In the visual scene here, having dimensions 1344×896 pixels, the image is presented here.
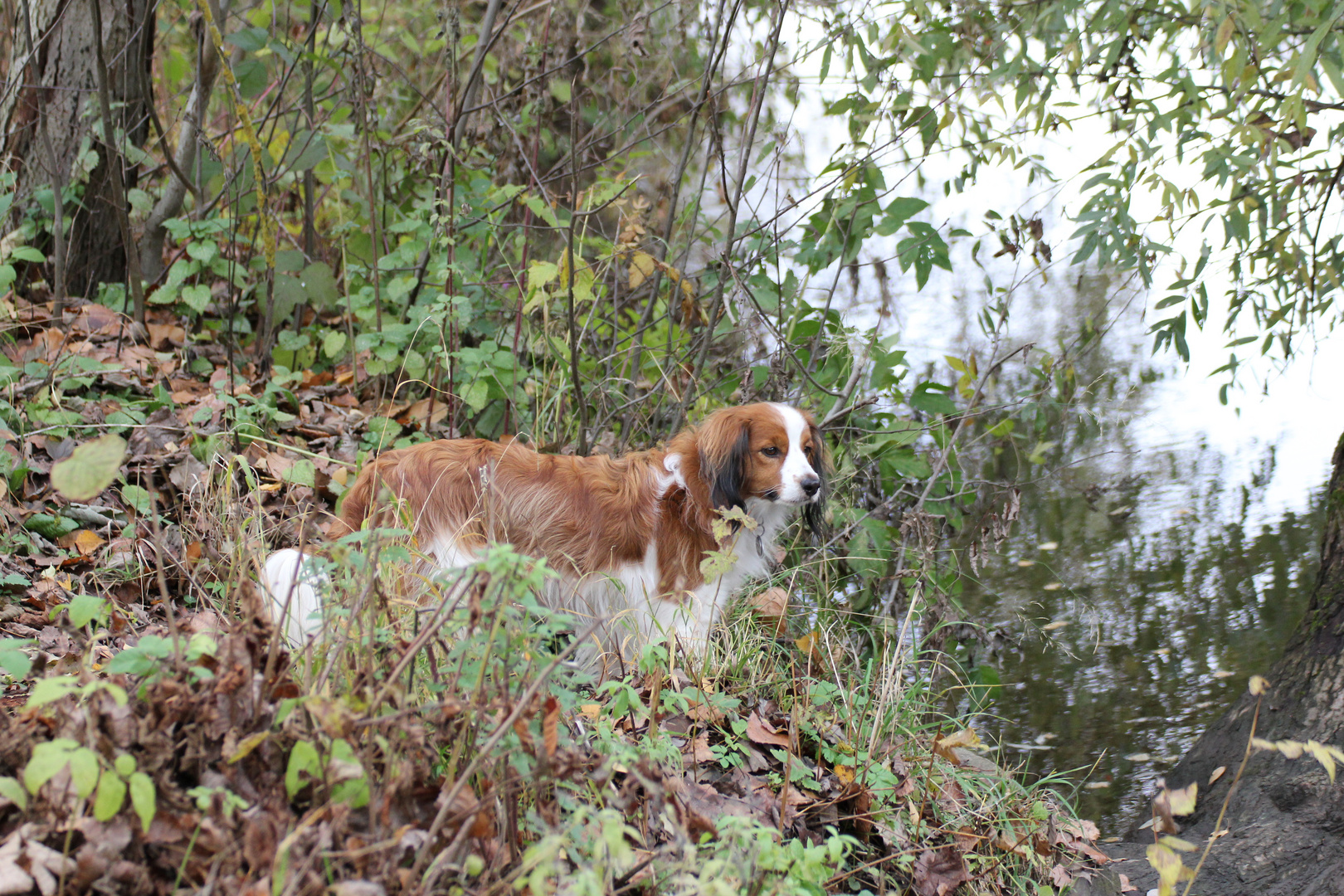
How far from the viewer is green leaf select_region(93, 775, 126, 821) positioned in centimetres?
144

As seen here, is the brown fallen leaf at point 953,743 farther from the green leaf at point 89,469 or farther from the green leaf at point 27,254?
the green leaf at point 27,254

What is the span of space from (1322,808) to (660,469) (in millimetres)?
2382

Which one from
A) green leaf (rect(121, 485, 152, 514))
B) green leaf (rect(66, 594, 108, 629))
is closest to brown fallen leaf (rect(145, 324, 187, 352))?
green leaf (rect(121, 485, 152, 514))

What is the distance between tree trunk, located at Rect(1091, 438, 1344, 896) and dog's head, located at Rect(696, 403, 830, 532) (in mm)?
1570

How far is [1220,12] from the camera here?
9.75 ft

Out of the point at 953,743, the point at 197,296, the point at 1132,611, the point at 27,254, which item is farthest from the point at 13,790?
the point at 1132,611

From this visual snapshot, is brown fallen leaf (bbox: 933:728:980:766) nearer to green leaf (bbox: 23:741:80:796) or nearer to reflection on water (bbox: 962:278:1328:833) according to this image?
reflection on water (bbox: 962:278:1328:833)

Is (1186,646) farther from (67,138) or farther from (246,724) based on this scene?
(67,138)

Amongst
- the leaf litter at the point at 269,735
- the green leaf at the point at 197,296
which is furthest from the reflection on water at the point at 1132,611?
the green leaf at the point at 197,296

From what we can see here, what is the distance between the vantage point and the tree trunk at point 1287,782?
3025mm

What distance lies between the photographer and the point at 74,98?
4.81 metres

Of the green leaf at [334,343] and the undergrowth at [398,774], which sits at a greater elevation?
the green leaf at [334,343]

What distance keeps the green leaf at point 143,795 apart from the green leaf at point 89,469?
42cm

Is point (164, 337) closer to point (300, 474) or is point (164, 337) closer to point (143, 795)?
point (300, 474)
